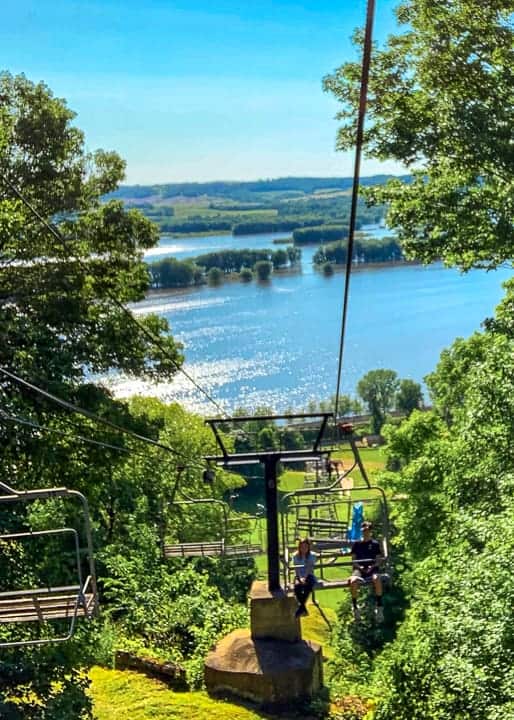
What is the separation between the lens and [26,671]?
345 inches

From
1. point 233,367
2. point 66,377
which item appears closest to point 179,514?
point 66,377

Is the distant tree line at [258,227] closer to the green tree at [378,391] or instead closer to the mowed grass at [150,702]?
the green tree at [378,391]

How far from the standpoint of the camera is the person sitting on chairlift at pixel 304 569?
10.1m

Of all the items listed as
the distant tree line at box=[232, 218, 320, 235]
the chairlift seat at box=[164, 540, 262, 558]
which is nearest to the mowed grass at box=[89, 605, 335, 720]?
the chairlift seat at box=[164, 540, 262, 558]

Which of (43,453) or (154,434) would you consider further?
(154,434)

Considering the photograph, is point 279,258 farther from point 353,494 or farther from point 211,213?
point 353,494

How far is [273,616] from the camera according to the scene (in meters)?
11.5

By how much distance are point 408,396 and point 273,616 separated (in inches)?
2406

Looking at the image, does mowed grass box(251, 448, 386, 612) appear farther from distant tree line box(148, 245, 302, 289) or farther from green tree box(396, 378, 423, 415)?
distant tree line box(148, 245, 302, 289)

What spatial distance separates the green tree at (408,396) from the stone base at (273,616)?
193 ft

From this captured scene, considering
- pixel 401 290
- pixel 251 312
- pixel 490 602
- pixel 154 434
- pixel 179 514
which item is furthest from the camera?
pixel 401 290

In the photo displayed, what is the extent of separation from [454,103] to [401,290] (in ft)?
325

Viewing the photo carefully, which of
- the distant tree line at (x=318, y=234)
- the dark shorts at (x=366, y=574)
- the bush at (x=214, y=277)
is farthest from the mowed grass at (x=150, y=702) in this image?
the distant tree line at (x=318, y=234)

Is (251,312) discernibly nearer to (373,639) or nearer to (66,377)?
(373,639)
